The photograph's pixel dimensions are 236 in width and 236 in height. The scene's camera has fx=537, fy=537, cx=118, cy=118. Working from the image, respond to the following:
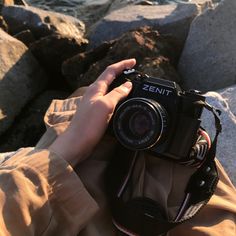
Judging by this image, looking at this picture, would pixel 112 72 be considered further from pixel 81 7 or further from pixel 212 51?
pixel 81 7

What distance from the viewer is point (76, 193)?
1.67 meters

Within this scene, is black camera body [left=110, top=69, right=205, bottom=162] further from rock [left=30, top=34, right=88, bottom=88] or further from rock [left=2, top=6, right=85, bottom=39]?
rock [left=2, top=6, right=85, bottom=39]

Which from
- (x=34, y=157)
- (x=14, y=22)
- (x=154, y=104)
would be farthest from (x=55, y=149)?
(x=14, y=22)

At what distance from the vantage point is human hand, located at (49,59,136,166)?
1.76m

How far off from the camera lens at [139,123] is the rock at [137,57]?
1936mm

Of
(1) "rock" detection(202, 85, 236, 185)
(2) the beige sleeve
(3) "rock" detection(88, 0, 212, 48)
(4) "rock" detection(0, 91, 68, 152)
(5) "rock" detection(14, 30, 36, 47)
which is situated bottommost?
(4) "rock" detection(0, 91, 68, 152)

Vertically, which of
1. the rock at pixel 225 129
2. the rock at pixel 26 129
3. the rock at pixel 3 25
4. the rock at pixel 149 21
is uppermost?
the rock at pixel 225 129

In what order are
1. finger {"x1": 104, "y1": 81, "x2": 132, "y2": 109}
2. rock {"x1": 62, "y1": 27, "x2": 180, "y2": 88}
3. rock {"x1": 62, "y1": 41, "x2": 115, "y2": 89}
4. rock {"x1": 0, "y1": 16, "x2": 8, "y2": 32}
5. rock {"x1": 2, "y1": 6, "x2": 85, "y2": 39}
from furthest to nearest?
1. rock {"x1": 2, "y1": 6, "x2": 85, "y2": 39}
2. rock {"x1": 0, "y1": 16, "x2": 8, "y2": 32}
3. rock {"x1": 62, "y1": 41, "x2": 115, "y2": 89}
4. rock {"x1": 62, "y1": 27, "x2": 180, "y2": 88}
5. finger {"x1": 104, "y1": 81, "x2": 132, "y2": 109}

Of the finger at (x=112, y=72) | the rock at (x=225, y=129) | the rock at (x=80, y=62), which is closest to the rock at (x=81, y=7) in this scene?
the rock at (x=80, y=62)

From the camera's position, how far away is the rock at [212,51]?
13.3ft

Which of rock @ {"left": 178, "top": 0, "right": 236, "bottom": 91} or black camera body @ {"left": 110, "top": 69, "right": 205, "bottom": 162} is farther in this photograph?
rock @ {"left": 178, "top": 0, "right": 236, "bottom": 91}

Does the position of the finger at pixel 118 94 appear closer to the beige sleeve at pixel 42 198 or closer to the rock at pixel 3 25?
the beige sleeve at pixel 42 198

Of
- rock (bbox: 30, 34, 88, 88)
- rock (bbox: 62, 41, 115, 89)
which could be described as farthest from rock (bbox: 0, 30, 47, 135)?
rock (bbox: 62, 41, 115, 89)

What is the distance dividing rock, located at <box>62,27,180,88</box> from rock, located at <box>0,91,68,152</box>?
39 cm
